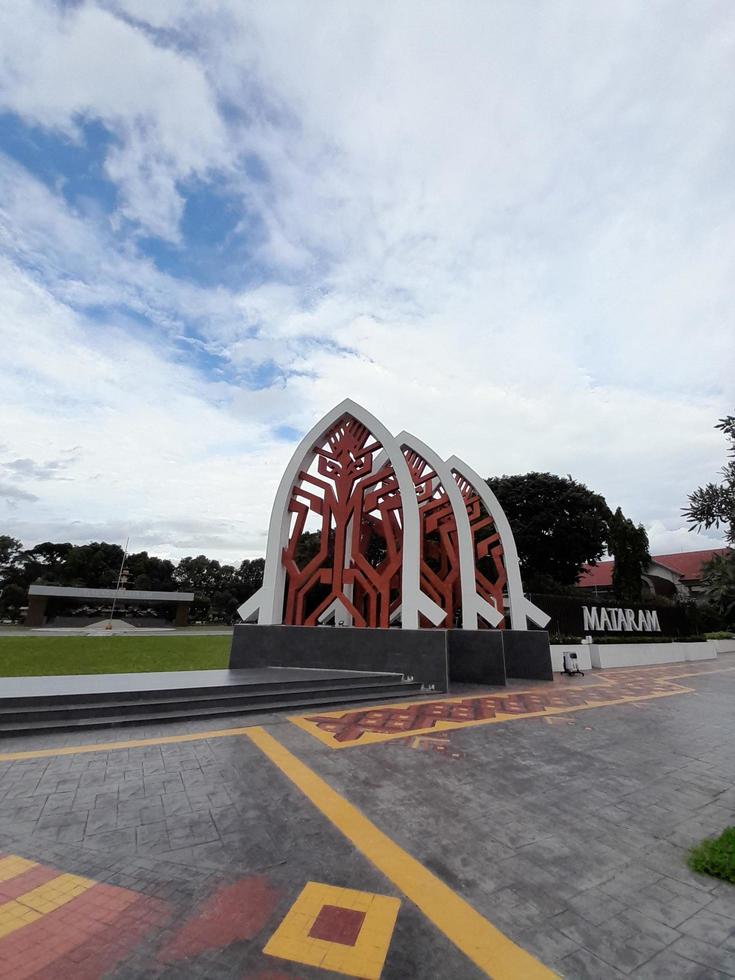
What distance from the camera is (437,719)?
7309mm

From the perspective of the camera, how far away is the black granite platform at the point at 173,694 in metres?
6.10

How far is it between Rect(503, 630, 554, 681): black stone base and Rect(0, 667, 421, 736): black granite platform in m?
4.50

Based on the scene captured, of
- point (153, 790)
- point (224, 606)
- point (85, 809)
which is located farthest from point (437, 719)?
point (224, 606)

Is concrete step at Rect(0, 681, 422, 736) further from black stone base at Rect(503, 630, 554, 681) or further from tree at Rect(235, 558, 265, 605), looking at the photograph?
tree at Rect(235, 558, 265, 605)

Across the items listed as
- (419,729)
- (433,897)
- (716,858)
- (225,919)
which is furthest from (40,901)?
(419,729)

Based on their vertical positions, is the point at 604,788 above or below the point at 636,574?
below

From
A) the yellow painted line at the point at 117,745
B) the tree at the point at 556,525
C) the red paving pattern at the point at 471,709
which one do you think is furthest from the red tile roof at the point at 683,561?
the yellow painted line at the point at 117,745

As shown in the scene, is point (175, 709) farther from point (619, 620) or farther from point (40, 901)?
point (619, 620)

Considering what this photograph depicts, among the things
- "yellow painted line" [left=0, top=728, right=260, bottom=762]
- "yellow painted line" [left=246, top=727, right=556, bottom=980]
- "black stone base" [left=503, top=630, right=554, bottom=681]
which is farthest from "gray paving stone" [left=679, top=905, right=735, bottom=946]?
"black stone base" [left=503, top=630, right=554, bottom=681]

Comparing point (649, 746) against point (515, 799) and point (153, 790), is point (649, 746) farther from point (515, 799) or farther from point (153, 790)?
point (153, 790)

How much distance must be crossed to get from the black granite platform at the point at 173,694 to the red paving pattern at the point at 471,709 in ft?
2.84

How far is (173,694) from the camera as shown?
714 cm

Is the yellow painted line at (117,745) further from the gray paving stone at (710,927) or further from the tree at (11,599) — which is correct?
the tree at (11,599)

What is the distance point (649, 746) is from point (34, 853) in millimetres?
7027
